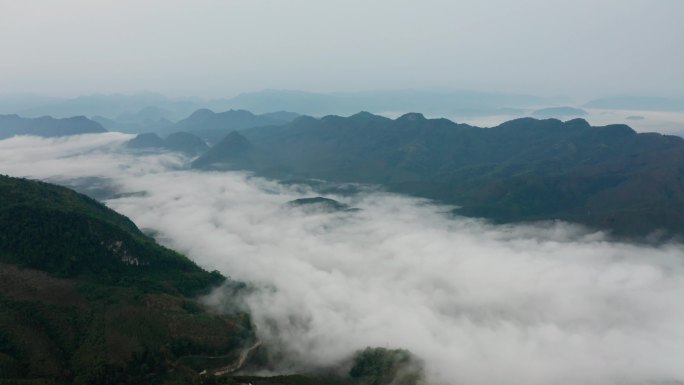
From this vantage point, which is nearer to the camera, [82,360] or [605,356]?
[82,360]

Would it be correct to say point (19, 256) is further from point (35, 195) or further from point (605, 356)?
point (605, 356)

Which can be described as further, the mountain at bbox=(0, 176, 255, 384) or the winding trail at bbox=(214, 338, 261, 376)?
the winding trail at bbox=(214, 338, 261, 376)

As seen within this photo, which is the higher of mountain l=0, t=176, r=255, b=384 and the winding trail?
mountain l=0, t=176, r=255, b=384

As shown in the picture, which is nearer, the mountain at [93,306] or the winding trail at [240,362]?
the mountain at [93,306]

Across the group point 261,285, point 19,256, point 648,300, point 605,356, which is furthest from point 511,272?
point 19,256

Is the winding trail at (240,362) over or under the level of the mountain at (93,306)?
under

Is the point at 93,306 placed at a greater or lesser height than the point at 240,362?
greater

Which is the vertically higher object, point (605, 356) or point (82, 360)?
point (82, 360)

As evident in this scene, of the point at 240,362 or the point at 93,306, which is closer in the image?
the point at 240,362
